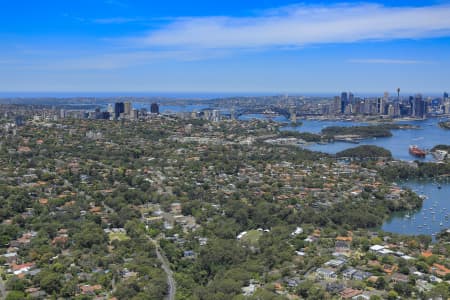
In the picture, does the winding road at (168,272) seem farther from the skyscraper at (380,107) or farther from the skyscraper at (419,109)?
the skyscraper at (419,109)

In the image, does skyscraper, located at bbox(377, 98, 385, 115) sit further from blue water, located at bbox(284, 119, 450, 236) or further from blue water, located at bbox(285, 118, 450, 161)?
blue water, located at bbox(284, 119, 450, 236)

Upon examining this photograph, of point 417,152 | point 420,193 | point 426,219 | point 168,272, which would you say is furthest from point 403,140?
point 168,272

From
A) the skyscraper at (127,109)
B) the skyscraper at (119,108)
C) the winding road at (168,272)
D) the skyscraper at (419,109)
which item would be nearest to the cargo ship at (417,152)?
the winding road at (168,272)

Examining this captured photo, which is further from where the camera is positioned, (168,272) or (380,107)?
(380,107)

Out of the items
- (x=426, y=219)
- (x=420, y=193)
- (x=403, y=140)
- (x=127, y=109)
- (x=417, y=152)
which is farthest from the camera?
(x=127, y=109)

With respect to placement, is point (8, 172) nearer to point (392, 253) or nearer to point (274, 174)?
point (274, 174)

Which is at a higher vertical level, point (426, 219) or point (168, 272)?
point (168, 272)

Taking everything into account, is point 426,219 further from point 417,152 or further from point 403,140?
point 403,140

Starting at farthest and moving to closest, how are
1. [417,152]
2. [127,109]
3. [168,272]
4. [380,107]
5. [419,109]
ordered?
[380,107], [419,109], [127,109], [417,152], [168,272]

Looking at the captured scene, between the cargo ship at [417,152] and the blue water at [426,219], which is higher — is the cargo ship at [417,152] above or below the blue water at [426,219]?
above

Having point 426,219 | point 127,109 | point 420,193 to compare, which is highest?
point 127,109

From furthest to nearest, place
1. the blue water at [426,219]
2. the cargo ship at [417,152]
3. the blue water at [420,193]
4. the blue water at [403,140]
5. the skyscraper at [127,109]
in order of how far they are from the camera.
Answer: the skyscraper at [127,109]
the blue water at [403,140]
the cargo ship at [417,152]
the blue water at [420,193]
the blue water at [426,219]
